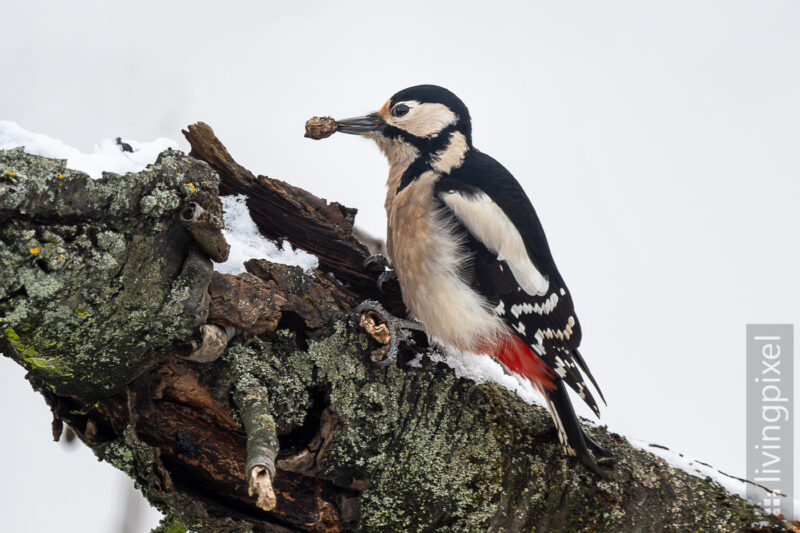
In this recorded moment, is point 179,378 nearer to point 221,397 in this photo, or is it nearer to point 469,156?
point 221,397

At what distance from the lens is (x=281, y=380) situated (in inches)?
61.5

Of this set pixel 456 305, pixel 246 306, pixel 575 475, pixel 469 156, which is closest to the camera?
pixel 246 306

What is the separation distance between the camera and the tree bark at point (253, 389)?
1187 mm

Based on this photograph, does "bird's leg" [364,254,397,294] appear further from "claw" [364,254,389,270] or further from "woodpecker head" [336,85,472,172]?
"woodpecker head" [336,85,472,172]

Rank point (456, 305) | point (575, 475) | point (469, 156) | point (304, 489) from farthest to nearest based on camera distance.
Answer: point (469, 156) < point (456, 305) < point (575, 475) < point (304, 489)

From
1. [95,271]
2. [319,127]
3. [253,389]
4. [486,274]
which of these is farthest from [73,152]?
[486,274]

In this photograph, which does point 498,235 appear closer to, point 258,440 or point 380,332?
point 380,332

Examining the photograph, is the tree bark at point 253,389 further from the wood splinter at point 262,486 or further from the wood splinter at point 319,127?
the wood splinter at point 319,127

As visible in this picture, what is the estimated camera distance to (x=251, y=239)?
1893 mm

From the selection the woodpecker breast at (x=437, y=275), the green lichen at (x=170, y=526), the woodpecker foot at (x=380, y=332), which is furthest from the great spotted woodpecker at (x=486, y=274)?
the green lichen at (x=170, y=526)

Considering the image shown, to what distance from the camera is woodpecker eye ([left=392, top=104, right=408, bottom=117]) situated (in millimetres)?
2510

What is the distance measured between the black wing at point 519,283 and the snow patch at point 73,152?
40.8 inches

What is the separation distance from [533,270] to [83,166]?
1.36m

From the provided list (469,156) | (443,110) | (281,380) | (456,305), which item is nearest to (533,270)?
(456,305)
